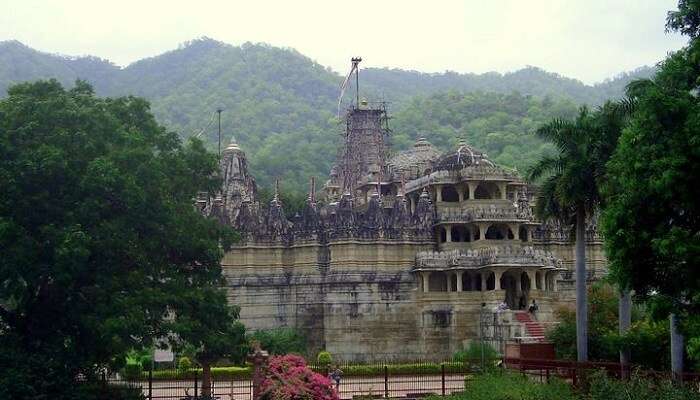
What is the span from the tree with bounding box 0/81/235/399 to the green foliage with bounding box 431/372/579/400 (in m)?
9.87

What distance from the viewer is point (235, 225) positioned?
54625mm

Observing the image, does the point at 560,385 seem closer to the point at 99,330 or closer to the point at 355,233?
the point at 99,330

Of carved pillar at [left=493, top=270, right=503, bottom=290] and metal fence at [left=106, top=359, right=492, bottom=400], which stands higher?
carved pillar at [left=493, top=270, right=503, bottom=290]

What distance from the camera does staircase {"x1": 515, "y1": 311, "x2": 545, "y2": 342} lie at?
157 feet

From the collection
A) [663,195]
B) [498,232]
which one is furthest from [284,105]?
[663,195]

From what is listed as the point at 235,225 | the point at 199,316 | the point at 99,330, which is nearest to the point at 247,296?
the point at 235,225

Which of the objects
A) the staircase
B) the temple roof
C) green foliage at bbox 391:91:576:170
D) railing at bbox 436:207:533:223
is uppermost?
green foliage at bbox 391:91:576:170

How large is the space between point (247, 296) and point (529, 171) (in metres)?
21.8

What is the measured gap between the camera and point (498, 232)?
54781 millimetres

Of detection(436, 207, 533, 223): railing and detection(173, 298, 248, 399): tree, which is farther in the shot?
detection(436, 207, 533, 223): railing

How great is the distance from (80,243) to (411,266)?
1057 inches

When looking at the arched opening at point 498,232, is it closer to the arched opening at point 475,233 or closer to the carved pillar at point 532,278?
the arched opening at point 475,233

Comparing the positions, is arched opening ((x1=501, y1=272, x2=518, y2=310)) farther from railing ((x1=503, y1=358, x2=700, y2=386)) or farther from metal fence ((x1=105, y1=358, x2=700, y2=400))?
railing ((x1=503, y1=358, x2=700, y2=386))

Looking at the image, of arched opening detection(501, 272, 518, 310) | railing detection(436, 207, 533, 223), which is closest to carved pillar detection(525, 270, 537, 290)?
arched opening detection(501, 272, 518, 310)
